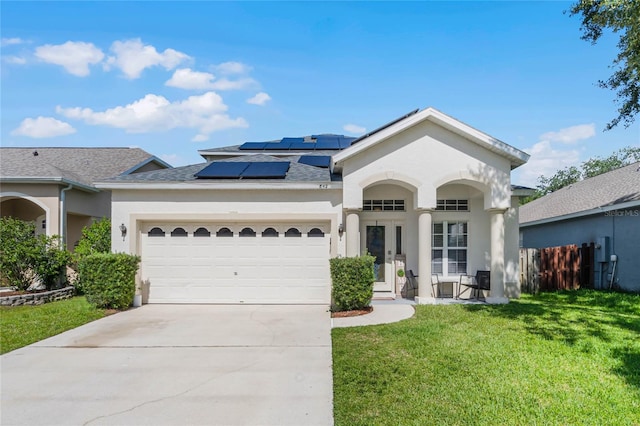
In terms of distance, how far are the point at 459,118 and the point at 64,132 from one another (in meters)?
23.2

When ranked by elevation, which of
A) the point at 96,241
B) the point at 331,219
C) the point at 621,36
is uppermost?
the point at 621,36

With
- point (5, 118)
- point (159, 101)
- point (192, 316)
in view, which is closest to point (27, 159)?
point (5, 118)

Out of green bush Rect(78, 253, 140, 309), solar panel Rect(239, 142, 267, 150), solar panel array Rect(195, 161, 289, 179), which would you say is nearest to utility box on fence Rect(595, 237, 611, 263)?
solar panel array Rect(195, 161, 289, 179)

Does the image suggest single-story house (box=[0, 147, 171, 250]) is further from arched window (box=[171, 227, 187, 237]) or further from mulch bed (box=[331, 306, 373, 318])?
mulch bed (box=[331, 306, 373, 318])

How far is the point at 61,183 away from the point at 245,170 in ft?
21.7

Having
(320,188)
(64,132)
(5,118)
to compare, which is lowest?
(320,188)

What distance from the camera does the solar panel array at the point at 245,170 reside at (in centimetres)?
1110

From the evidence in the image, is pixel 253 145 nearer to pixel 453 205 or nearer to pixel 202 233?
pixel 202 233

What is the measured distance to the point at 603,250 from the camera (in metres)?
14.0

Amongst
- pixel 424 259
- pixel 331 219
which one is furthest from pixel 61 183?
pixel 424 259

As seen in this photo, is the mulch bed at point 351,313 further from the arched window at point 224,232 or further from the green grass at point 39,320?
the green grass at point 39,320

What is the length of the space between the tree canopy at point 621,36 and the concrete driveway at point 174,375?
1060 centimetres

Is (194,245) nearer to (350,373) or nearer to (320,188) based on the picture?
(320,188)

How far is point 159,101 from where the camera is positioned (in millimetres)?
18734
